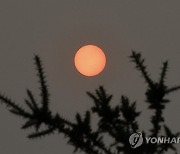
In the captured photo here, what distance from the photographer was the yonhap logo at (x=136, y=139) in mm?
3847

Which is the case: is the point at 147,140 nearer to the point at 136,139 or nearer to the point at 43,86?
the point at 136,139

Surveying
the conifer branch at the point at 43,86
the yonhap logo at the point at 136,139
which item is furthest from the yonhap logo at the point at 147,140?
the conifer branch at the point at 43,86

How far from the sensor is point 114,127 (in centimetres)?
393

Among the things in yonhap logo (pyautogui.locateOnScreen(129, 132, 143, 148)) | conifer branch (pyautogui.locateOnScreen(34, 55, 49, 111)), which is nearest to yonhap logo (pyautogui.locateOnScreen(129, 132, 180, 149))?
yonhap logo (pyautogui.locateOnScreen(129, 132, 143, 148))

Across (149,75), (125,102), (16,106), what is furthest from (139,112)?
(16,106)

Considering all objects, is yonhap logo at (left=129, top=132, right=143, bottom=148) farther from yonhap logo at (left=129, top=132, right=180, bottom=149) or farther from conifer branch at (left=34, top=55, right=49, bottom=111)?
conifer branch at (left=34, top=55, right=49, bottom=111)

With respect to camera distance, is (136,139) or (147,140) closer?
(147,140)

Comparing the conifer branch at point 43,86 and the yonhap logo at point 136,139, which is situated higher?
the conifer branch at point 43,86

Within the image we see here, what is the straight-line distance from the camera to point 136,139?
400 centimetres

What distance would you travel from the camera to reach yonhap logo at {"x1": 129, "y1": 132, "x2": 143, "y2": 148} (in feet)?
12.6

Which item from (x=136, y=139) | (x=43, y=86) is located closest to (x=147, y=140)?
(x=136, y=139)

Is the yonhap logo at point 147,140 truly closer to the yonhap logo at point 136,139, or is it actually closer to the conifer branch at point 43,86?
the yonhap logo at point 136,139

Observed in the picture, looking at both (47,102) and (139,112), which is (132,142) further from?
(47,102)

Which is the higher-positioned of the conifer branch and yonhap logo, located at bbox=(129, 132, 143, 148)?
the conifer branch
